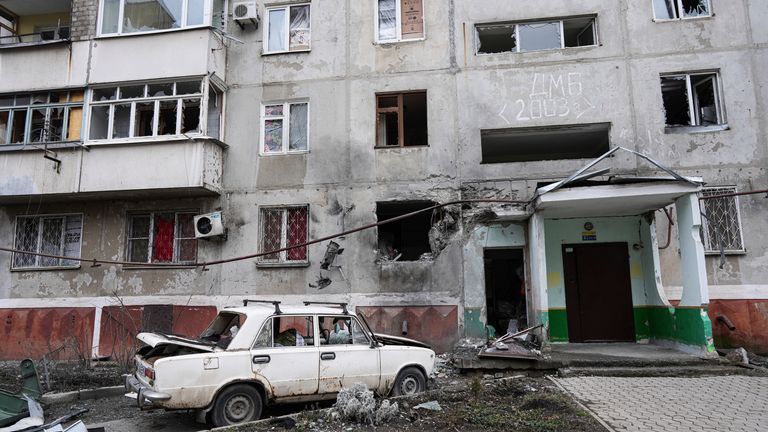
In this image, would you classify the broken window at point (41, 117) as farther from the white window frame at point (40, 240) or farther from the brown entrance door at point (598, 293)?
the brown entrance door at point (598, 293)

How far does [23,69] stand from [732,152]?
16.8 metres

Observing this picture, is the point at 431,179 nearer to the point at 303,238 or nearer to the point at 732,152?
the point at 303,238

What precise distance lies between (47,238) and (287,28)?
815 centimetres

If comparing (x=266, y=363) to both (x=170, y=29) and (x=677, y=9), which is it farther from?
(x=677, y=9)

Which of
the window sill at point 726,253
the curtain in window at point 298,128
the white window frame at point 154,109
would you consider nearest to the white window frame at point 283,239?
the curtain in window at point 298,128

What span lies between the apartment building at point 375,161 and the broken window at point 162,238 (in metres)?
0.05

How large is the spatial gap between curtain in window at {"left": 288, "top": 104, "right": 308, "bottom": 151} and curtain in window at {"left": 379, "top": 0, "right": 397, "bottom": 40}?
270cm

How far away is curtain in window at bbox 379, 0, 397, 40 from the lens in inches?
503

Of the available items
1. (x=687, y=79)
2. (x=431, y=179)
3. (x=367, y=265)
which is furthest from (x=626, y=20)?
(x=367, y=265)

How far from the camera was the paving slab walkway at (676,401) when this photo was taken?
5.74m

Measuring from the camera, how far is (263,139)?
12664 mm

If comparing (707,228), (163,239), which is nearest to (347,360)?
(163,239)

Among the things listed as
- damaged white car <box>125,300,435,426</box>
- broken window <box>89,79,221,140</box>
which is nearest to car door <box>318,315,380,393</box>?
damaged white car <box>125,300,435,426</box>

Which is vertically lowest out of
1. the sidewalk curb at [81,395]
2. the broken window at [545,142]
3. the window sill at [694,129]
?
the sidewalk curb at [81,395]
